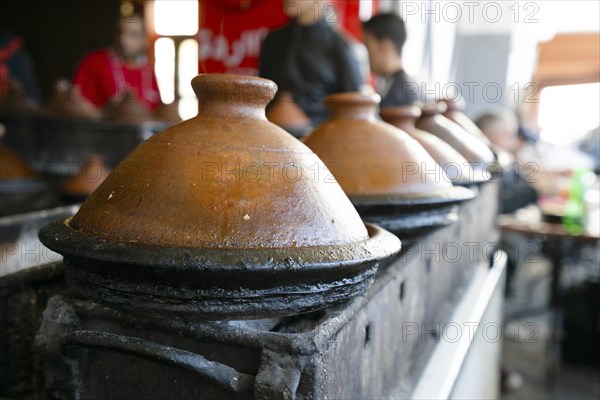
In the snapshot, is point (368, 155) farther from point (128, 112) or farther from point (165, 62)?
point (165, 62)

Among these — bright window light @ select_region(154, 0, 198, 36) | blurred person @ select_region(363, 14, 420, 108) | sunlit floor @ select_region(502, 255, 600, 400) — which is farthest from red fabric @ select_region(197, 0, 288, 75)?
sunlit floor @ select_region(502, 255, 600, 400)

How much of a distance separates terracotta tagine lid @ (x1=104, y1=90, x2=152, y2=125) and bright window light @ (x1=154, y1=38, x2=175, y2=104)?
5727 mm

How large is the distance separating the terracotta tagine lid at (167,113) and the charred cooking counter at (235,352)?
13.4 feet

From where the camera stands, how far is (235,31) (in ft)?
27.7

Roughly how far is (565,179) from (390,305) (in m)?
7.03

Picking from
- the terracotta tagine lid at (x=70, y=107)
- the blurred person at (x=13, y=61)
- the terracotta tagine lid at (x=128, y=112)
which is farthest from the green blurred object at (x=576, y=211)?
the blurred person at (x=13, y=61)

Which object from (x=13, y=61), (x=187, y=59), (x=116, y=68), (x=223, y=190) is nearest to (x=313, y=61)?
(x=116, y=68)

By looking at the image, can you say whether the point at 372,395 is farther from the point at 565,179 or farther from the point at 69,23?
the point at 69,23

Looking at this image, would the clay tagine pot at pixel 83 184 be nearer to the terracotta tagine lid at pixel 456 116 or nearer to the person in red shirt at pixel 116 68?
the terracotta tagine lid at pixel 456 116

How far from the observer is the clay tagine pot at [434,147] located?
237 cm

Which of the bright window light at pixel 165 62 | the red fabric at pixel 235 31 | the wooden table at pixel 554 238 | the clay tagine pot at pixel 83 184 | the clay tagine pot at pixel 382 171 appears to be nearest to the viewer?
the clay tagine pot at pixel 382 171

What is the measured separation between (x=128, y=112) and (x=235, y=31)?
3449 millimetres

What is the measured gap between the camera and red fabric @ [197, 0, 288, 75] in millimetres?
8086

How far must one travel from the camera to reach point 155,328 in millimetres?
1322
